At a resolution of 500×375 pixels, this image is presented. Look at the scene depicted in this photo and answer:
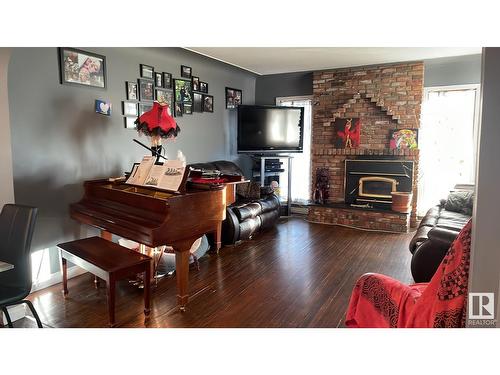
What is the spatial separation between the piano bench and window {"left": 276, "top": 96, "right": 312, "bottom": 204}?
164 inches

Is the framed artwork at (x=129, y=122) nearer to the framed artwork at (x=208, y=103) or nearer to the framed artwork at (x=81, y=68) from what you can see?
the framed artwork at (x=81, y=68)

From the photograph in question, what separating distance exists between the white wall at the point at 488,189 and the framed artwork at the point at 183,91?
4033mm

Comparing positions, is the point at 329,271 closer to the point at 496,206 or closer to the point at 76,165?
the point at 496,206

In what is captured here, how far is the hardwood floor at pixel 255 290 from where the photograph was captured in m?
2.59

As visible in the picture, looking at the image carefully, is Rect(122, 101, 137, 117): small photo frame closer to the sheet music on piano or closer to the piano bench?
the sheet music on piano

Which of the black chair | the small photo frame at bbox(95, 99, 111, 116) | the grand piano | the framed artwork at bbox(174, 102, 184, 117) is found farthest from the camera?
the framed artwork at bbox(174, 102, 184, 117)

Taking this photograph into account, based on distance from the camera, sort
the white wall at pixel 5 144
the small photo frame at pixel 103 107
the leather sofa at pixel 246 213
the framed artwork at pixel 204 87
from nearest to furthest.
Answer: the white wall at pixel 5 144
the small photo frame at pixel 103 107
the leather sofa at pixel 246 213
the framed artwork at pixel 204 87

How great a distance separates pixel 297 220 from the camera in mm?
5988

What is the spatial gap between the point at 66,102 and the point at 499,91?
3.45 m

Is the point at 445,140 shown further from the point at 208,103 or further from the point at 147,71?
the point at 147,71

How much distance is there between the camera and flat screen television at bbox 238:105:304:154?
5.93 metres

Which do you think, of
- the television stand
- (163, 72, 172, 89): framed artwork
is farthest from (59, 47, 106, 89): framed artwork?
the television stand

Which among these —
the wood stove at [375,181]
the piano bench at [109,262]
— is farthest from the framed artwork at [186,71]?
the wood stove at [375,181]
